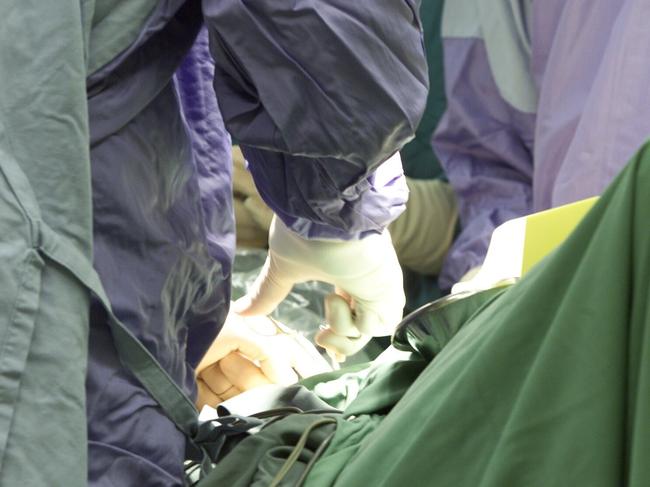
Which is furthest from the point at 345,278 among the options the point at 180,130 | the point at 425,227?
the point at 425,227

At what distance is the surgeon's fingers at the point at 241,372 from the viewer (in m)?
0.95

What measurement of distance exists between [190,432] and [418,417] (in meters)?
0.22

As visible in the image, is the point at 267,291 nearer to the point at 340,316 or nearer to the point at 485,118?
the point at 340,316

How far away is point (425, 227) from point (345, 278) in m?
0.82

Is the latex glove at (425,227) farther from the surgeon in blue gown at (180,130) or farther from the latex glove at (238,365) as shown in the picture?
the surgeon in blue gown at (180,130)

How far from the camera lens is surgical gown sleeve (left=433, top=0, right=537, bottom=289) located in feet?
5.54

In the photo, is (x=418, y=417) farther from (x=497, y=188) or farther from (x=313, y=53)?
(x=497, y=188)

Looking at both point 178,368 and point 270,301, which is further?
point 270,301

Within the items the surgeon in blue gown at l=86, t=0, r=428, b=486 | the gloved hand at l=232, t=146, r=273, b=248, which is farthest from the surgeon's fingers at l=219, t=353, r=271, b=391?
the gloved hand at l=232, t=146, r=273, b=248

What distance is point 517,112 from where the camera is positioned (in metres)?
1.71


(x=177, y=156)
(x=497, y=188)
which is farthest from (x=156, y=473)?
(x=497, y=188)

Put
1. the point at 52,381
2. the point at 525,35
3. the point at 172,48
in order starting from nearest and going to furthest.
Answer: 1. the point at 52,381
2. the point at 172,48
3. the point at 525,35

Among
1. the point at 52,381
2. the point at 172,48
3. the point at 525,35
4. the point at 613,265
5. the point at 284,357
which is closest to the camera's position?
the point at 613,265

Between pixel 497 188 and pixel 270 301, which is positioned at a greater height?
pixel 270 301
